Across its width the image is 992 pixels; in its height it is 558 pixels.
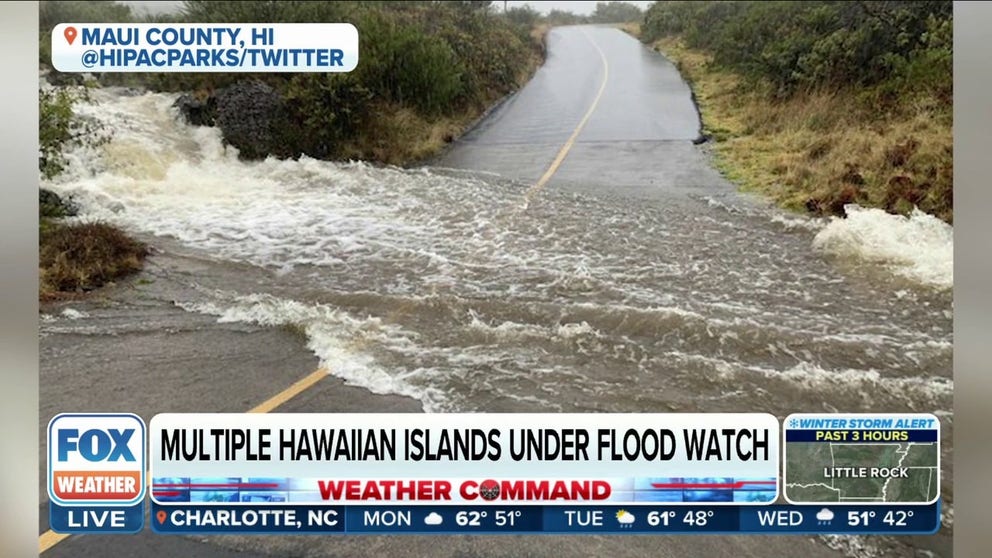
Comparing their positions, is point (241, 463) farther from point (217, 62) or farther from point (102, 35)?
point (102, 35)

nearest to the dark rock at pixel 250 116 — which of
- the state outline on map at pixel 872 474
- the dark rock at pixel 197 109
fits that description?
the dark rock at pixel 197 109

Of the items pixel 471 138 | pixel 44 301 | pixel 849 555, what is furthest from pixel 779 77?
pixel 44 301

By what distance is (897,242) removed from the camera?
1.63m

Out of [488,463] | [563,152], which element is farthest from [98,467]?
[563,152]

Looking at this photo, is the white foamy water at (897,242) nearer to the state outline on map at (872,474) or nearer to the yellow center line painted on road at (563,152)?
the state outline on map at (872,474)

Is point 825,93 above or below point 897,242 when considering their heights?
above

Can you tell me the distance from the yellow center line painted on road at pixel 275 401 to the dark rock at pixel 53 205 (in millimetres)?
660

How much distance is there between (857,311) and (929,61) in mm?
648

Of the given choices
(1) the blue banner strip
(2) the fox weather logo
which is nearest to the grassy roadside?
(1) the blue banner strip

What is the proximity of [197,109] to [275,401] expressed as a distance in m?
0.78

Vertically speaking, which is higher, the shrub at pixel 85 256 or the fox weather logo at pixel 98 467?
the shrub at pixel 85 256

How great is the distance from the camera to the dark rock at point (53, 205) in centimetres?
141

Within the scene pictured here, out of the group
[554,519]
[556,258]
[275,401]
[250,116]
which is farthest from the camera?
[556,258]

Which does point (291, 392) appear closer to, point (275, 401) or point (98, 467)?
point (275, 401)
